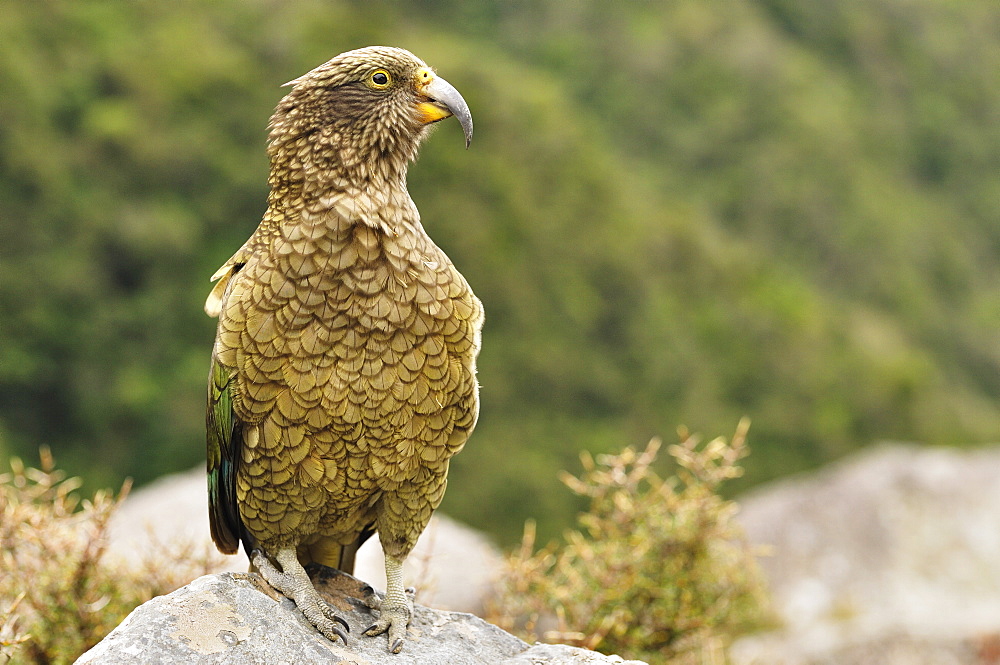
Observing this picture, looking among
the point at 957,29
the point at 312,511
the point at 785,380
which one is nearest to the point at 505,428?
the point at 785,380

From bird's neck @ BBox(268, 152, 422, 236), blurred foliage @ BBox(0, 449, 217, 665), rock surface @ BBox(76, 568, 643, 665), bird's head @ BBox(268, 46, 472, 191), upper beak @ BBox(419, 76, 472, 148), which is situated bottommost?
blurred foliage @ BBox(0, 449, 217, 665)

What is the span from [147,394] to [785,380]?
60.0 ft

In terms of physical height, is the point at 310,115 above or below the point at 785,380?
below

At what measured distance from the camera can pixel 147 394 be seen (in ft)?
70.6

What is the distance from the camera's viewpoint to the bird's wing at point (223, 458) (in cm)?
424

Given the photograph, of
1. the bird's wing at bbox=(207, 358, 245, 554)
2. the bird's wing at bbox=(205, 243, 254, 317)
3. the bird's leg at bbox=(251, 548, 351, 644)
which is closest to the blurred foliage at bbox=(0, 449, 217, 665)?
the bird's wing at bbox=(207, 358, 245, 554)

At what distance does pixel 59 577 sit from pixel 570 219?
74.7 feet

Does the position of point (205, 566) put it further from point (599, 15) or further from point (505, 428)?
point (599, 15)

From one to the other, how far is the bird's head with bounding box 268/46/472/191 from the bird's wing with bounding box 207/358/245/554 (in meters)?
1.00

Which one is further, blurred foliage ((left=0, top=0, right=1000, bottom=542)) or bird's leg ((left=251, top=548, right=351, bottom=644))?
blurred foliage ((left=0, top=0, right=1000, bottom=542))

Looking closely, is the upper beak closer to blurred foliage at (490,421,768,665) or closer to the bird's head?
the bird's head

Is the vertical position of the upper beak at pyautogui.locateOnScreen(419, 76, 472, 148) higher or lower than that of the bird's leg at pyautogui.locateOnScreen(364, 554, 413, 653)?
higher

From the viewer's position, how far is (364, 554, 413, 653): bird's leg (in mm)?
4484

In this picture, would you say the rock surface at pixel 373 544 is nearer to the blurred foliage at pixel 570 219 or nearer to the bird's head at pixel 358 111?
the bird's head at pixel 358 111
